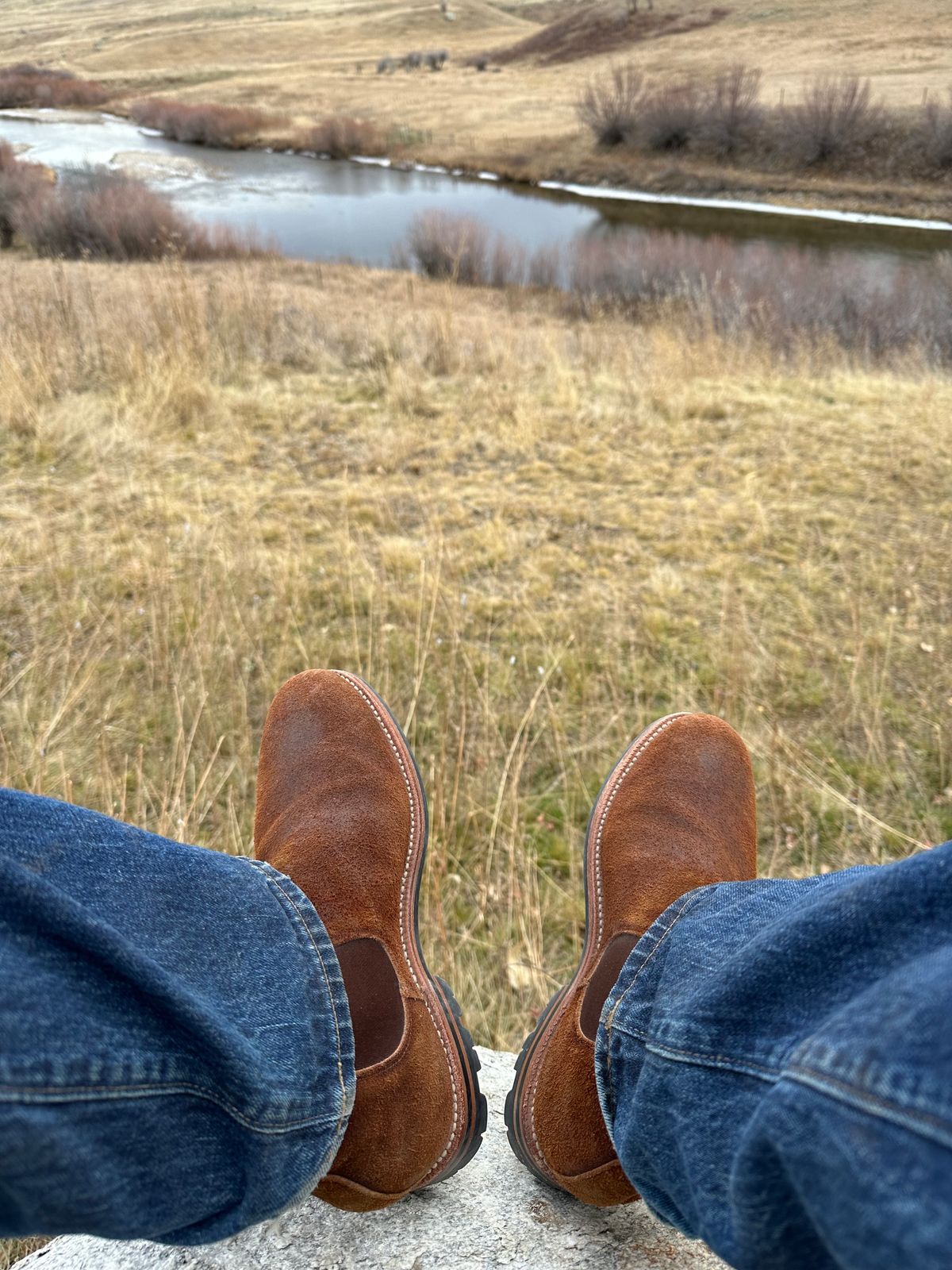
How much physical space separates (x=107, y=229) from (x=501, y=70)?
26.8 m

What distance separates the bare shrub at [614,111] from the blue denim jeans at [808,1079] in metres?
22.1

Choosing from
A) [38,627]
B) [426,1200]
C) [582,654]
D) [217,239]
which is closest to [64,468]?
[38,627]

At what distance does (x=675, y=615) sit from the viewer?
236 cm

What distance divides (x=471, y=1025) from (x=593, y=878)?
45cm

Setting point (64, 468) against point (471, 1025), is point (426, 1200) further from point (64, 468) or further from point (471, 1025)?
point (64, 468)

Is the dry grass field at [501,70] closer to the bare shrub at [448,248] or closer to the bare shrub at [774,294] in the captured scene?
the bare shrub at [774,294]

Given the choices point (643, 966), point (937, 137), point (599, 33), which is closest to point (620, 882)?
point (643, 966)

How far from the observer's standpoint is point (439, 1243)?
924mm

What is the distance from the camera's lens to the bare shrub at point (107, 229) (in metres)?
11.0

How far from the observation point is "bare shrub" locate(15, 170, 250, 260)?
1100cm

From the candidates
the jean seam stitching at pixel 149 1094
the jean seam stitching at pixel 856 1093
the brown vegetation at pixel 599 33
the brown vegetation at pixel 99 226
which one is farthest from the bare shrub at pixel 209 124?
the jean seam stitching at pixel 856 1093

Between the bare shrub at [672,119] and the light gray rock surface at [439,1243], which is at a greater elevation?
the bare shrub at [672,119]

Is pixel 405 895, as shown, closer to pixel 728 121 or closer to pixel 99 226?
pixel 99 226

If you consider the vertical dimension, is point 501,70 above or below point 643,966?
above
